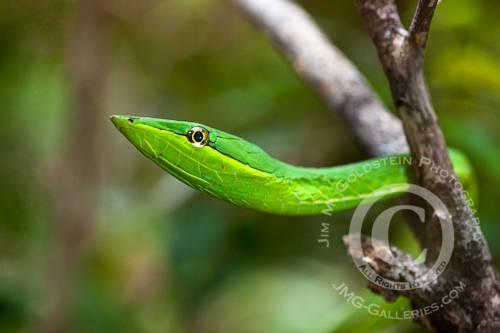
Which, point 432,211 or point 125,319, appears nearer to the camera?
point 432,211

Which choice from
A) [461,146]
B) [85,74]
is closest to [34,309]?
[85,74]

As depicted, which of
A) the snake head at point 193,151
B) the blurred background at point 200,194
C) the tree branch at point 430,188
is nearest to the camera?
the tree branch at point 430,188

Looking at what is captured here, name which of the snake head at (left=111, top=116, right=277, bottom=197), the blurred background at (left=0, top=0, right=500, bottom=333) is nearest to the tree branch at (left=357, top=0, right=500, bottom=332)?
the snake head at (left=111, top=116, right=277, bottom=197)

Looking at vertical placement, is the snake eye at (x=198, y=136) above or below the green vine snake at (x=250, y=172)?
above

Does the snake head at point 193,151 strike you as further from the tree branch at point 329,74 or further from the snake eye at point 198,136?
the tree branch at point 329,74

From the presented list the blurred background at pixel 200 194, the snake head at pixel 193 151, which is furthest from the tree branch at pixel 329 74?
the snake head at pixel 193 151

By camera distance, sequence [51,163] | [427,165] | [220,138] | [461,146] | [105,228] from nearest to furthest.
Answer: [427,165]
[220,138]
[461,146]
[105,228]
[51,163]

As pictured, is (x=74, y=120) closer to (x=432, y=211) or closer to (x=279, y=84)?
(x=279, y=84)
